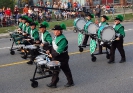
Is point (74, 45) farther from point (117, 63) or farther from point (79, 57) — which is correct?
point (117, 63)

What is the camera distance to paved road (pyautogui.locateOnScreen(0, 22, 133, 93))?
818 cm

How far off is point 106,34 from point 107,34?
0.13ft

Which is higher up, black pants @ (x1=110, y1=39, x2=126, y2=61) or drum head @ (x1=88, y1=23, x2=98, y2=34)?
drum head @ (x1=88, y1=23, x2=98, y2=34)

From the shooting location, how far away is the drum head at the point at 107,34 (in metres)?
10.6

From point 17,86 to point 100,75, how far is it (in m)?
2.67

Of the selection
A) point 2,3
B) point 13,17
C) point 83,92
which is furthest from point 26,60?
point 2,3

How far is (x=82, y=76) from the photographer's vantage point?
936 centimetres

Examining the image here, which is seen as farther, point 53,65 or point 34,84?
point 34,84

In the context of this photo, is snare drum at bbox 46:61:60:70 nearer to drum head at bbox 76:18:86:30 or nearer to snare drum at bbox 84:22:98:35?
snare drum at bbox 84:22:98:35

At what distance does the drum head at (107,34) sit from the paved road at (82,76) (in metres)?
0.96

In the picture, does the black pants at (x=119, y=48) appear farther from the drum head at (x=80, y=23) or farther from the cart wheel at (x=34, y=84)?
the cart wheel at (x=34, y=84)

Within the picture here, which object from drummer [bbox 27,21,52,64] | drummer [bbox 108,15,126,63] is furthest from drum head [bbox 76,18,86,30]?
drummer [bbox 27,21,52,64]

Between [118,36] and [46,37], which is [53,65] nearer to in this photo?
[46,37]

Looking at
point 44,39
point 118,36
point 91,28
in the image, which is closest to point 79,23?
point 91,28
